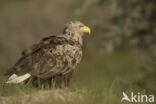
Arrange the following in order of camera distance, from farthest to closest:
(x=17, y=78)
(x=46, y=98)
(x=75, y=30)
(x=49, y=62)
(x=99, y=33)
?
1. (x=99, y=33)
2. (x=75, y=30)
3. (x=49, y=62)
4. (x=17, y=78)
5. (x=46, y=98)

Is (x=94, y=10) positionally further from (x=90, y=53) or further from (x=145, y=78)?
(x=145, y=78)

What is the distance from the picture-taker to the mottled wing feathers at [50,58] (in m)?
10.8

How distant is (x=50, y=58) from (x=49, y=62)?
0.26 ft

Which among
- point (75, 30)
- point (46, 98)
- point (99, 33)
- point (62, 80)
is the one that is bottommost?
point (46, 98)

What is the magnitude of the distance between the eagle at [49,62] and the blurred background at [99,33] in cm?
509

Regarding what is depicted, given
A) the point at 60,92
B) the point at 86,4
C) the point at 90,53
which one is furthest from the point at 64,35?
the point at 90,53

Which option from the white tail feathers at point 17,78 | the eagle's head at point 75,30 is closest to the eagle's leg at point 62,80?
the white tail feathers at point 17,78

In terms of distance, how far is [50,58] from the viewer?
11.1 m

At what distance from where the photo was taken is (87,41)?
23.4 metres

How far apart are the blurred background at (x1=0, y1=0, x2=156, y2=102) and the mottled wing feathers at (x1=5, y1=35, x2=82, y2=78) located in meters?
5.08

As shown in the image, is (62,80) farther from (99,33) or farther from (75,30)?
(99,33)

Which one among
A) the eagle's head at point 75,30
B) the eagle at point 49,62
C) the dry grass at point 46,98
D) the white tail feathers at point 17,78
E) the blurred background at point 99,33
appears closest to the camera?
the dry grass at point 46,98

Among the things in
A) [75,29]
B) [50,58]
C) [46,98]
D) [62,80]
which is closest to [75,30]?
[75,29]

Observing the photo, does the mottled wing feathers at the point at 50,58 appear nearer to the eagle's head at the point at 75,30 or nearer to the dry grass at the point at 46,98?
the eagle's head at the point at 75,30
